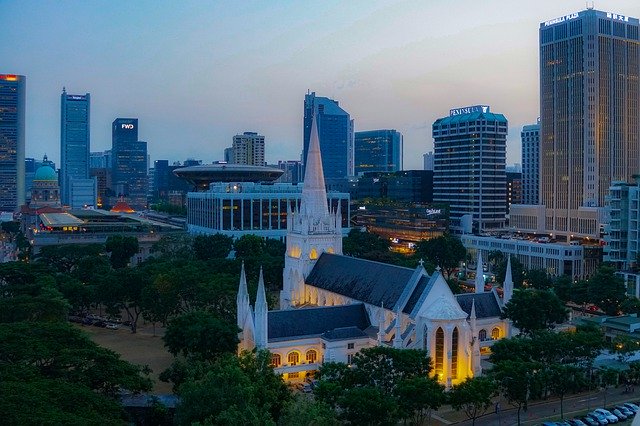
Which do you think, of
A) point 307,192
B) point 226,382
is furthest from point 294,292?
point 226,382

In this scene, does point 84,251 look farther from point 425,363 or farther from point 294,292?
point 425,363

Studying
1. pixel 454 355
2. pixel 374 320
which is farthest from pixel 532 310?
pixel 374 320

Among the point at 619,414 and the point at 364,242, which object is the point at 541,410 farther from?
the point at 364,242

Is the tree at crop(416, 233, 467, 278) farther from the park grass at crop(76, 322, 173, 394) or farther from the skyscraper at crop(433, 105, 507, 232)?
the park grass at crop(76, 322, 173, 394)

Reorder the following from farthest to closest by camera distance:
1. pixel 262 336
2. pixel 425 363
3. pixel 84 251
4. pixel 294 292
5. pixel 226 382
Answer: pixel 84 251 < pixel 294 292 < pixel 262 336 < pixel 425 363 < pixel 226 382

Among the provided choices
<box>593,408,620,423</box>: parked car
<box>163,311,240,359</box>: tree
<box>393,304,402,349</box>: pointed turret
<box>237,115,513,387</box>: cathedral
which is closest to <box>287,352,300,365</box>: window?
<box>237,115,513,387</box>: cathedral

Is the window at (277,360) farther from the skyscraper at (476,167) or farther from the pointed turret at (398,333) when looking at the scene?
the skyscraper at (476,167)
